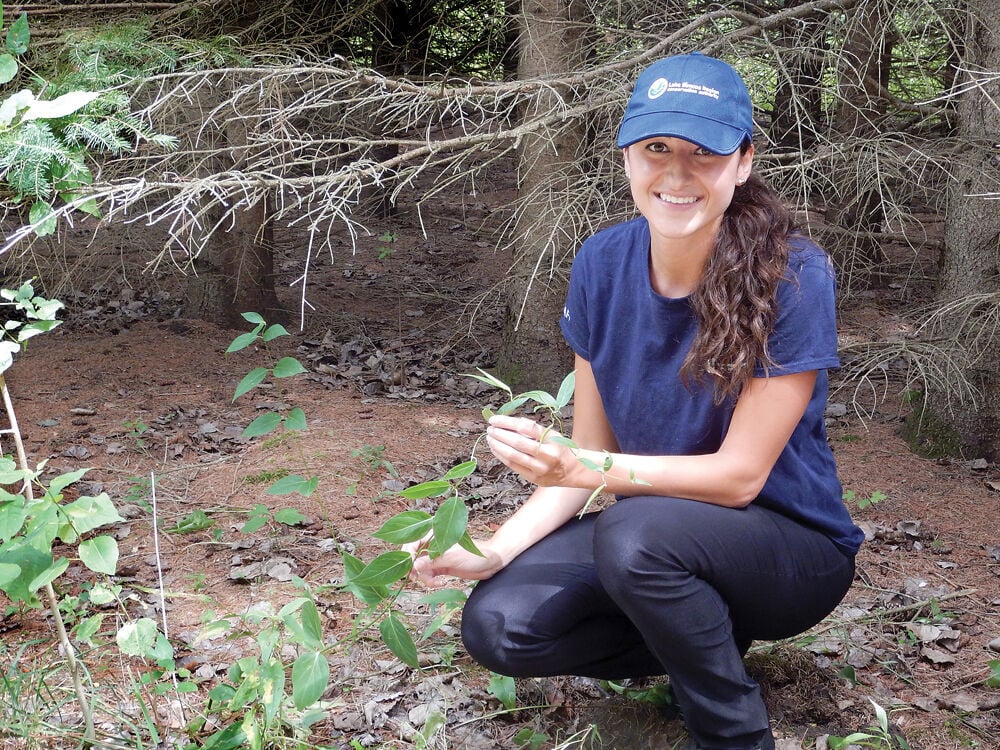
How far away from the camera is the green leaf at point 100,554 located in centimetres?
199

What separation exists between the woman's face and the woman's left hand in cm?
54

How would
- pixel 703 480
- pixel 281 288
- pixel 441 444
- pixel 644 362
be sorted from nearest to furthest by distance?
pixel 703 480 < pixel 644 362 < pixel 441 444 < pixel 281 288

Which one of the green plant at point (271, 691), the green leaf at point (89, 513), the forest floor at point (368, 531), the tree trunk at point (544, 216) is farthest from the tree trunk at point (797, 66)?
the green leaf at point (89, 513)

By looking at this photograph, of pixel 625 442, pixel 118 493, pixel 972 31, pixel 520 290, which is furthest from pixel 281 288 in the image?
pixel 625 442

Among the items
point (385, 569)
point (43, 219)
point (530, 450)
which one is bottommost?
point (385, 569)

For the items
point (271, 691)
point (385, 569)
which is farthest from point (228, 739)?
point (385, 569)

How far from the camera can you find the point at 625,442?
2336 mm

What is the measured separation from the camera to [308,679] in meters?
1.97

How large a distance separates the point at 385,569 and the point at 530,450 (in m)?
0.42

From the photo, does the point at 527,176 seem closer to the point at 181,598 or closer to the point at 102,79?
the point at 102,79

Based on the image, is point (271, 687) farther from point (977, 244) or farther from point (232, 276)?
point (232, 276)

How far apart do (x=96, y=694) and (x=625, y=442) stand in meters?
1.49

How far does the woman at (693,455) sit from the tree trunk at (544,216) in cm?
193

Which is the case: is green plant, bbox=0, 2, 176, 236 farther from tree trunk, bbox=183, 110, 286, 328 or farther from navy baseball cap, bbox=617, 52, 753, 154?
tree trunk, bbox=183, 110, 286, 328
